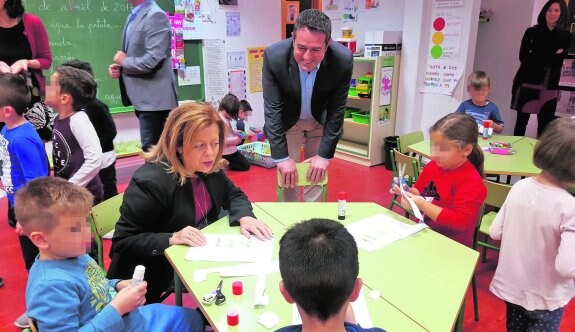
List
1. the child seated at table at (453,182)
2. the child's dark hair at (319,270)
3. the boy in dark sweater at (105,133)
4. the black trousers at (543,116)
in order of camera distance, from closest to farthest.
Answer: the child's dark hair at (319,270) < the child seated at table at (453,182) < the boy in dark sweater at (105,133) < the black trousers at (543,116)

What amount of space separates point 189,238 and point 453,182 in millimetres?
1354

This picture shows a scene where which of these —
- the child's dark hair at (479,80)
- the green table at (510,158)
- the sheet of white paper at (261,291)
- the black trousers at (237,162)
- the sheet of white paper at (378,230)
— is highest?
the child's dark hair at (479,80)

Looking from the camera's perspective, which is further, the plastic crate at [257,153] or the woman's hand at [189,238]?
the plastic crate at [257,153]

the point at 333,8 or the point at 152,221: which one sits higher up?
the point at 333,8

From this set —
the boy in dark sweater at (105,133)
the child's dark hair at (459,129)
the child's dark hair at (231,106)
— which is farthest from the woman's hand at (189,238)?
the child's dark hair at (231,106)

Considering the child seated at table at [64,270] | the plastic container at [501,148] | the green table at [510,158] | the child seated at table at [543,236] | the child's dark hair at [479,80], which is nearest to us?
the child seated at table at [64,270]

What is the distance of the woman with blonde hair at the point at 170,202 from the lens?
1.78m

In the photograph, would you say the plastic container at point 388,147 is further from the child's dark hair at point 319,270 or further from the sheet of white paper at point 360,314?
the child's dark hair at point 319,270

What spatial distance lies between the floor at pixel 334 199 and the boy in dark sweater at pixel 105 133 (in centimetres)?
49

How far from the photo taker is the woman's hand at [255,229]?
1.81m

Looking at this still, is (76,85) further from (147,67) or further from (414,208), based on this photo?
(414,208)

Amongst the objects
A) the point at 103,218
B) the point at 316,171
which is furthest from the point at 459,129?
the point at 103,218

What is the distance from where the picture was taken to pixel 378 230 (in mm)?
1869

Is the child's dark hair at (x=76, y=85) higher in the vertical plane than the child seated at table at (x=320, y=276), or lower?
higher
